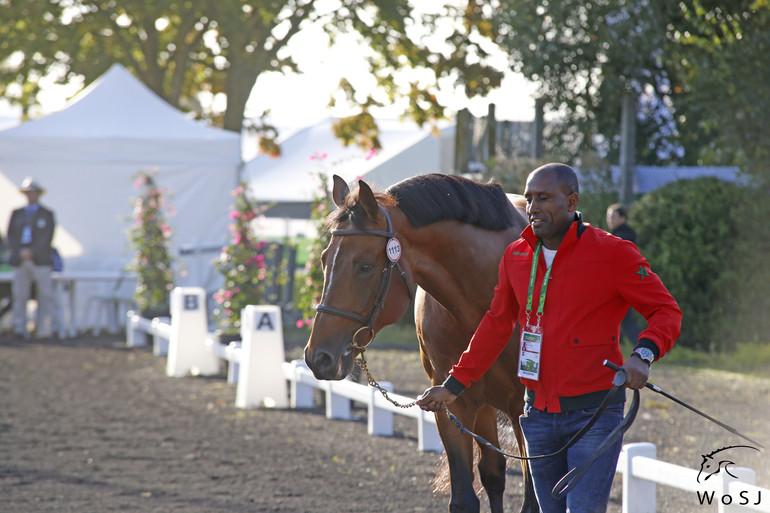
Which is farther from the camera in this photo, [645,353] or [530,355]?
[530,355]

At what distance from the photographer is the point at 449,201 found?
12.8 feet

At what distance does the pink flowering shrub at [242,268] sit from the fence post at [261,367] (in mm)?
1940

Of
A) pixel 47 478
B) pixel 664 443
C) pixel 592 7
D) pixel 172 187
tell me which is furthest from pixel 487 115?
pixel 47 478

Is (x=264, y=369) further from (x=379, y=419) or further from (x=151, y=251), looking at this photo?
(x=151, y=251)

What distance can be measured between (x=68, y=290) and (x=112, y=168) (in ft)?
6.84

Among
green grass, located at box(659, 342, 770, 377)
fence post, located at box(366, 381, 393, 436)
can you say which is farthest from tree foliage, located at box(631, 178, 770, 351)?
fence post, located at box(366, 381, 393, 436)

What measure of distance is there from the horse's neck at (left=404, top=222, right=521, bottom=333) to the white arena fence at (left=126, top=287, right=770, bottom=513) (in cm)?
134

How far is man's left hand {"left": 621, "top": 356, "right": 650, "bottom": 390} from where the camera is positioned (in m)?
2.82

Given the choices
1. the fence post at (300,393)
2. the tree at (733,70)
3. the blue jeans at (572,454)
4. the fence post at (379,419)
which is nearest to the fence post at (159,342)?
the fence post at (300,393)

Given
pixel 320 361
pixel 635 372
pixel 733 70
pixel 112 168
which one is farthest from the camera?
pixel 112 168

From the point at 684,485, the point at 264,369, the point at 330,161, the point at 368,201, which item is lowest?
the point at 264,369

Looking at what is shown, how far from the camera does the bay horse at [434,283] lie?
3535 mm

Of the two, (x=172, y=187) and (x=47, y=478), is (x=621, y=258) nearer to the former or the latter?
(x=47, y=478)

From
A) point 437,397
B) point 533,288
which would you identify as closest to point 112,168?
point 437,397
